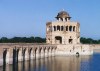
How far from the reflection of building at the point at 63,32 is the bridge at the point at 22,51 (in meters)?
3.45

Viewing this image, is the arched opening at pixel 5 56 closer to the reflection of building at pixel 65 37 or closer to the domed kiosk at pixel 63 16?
the reflection of building at pixel 65 37

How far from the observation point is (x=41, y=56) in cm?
5456

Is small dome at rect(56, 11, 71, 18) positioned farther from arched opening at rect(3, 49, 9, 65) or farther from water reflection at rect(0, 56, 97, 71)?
arched opening at rect(3, 49, 9, 65)

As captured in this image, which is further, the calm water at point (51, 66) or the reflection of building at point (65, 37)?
the reflection of building at point (65, 37)

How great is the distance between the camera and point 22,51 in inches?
1743

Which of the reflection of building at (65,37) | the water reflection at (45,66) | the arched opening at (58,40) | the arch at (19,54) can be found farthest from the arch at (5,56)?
the arched opening at (58,40)

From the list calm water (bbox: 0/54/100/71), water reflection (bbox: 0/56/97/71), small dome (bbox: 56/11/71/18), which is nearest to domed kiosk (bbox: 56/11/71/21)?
small dome (bbox: 56/11/71/18)

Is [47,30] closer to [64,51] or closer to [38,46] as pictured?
[64,51]

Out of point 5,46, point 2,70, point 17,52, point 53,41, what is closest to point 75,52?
point 53,41

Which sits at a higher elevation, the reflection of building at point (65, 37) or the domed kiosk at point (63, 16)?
the domed kiosk at point (63, 16)

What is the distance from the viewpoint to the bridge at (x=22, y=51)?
123 feet

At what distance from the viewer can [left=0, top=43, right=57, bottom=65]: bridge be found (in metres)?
37.4

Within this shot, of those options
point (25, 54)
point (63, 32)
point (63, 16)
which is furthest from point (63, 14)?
point (25, 54)

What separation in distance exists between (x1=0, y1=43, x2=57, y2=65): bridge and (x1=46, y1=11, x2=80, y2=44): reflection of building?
345 cm
